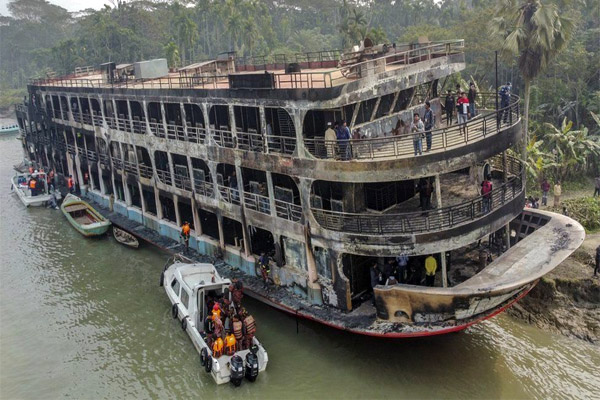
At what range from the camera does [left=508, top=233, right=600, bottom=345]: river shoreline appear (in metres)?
19.4

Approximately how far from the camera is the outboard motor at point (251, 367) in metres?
17.2

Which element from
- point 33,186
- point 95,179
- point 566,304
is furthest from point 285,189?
point 33,186

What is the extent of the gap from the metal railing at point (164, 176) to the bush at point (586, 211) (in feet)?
Result: 61.3

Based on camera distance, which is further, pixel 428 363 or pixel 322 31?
pixel 322 31

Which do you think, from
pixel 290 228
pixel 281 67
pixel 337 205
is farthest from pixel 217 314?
pixel 281 67

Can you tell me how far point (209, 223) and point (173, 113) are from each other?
5.47 metres

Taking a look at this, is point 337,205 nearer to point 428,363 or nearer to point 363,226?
point 363,226

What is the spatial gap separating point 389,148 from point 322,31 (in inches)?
3349

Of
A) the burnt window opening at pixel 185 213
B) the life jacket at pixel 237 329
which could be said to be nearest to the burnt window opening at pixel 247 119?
the burnt window opening at pixel 185 213

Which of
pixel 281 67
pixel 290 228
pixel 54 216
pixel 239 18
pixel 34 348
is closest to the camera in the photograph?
pixel 290 228

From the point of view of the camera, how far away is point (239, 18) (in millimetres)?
72125

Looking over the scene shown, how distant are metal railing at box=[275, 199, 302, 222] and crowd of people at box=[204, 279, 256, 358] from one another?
10.6ft

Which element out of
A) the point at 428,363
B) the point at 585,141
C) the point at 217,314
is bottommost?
the point at 428,363

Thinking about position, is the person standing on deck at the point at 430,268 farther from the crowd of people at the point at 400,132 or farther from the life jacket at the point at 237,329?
the life jacket at the point at 237,329
